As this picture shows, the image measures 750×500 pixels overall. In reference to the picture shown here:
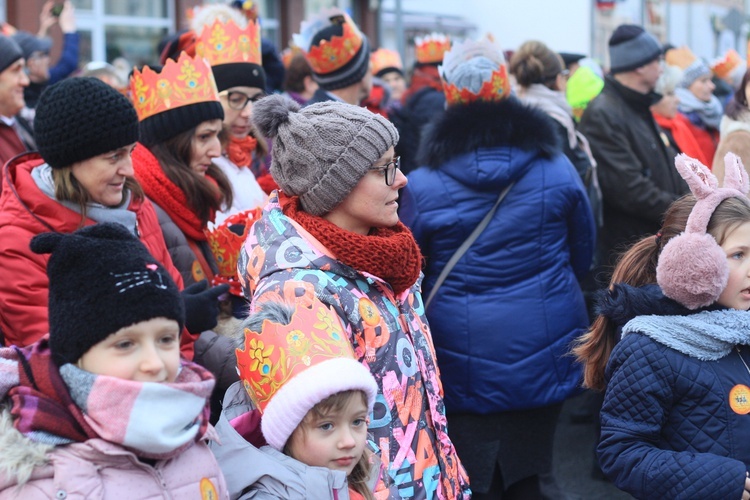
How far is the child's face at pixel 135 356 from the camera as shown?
2.12m

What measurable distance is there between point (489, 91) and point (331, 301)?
2.17 m

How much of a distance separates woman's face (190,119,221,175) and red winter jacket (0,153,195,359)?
3.04 feet

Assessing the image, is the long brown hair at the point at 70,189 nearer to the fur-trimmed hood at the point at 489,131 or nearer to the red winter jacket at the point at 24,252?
the red winter jacket at the point at 24,252

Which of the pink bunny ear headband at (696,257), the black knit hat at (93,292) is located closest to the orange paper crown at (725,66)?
the pink bunny ear headband at (696,257)

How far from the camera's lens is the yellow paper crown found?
10734mm

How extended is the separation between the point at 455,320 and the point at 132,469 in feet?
7.50

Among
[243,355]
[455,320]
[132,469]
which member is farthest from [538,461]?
[132,469]

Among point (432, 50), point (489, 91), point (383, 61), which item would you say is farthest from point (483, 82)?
point (383, 61)

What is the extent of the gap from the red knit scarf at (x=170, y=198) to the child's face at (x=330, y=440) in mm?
1659

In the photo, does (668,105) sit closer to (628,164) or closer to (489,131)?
(628,164)

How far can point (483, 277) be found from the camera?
423 centimetres

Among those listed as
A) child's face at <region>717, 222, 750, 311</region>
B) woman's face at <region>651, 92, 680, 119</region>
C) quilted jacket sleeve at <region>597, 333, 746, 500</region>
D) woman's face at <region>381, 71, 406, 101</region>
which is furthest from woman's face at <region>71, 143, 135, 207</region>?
woman's face at <region>381, 71, 406, 101</region>

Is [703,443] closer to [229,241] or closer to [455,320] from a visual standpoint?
[455,320]

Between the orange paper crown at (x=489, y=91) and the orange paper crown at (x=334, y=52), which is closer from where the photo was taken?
the orange paper crown at (x=489, y=91)
